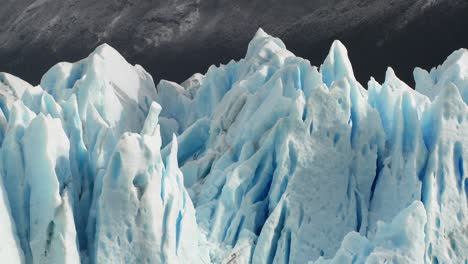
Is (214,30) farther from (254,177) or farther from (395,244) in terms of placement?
(395,244)

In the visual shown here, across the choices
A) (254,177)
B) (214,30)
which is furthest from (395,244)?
(214,30)

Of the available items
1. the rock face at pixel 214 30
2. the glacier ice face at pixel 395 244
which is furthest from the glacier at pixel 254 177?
the rock face at pixel 214 30

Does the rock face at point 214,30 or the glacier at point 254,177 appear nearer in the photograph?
the glacier at point 254,177

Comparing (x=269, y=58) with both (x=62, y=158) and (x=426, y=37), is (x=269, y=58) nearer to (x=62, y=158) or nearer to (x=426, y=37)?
(x=62, y=158)

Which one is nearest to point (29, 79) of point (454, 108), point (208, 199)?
point (208, 199)

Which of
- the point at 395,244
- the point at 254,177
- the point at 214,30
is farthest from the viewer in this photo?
the point at 214,30

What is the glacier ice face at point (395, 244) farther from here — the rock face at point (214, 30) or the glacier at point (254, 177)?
the rock face at point (214, 30)
